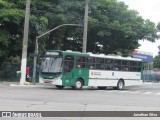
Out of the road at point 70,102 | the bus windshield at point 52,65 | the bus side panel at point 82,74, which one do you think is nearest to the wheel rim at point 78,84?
the bus side panel at point 82,74

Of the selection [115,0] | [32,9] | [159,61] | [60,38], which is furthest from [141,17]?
[159,61]

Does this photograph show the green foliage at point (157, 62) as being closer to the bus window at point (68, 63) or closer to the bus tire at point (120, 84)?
the bus tire at point (120, 84)

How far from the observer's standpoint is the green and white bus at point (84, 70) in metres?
32.6

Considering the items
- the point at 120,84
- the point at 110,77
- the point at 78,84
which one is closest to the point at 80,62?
the point at 78,84

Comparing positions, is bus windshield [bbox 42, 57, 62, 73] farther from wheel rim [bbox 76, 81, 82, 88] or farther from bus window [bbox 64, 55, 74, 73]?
wheel rim [bbox 76, 81, 82, 88]

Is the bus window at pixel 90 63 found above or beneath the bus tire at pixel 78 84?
above

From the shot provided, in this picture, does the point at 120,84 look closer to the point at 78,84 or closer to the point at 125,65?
the point at 125,65

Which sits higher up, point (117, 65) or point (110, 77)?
point (117, 65)

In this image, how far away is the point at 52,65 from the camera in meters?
32.9

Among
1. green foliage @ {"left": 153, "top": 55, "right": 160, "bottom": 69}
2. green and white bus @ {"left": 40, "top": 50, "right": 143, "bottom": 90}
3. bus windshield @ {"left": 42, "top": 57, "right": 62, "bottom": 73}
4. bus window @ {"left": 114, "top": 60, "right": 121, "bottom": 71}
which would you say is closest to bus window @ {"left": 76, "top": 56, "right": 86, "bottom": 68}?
green and white bus @ {"left": 40, "top": 50, "right": 143, "bottom": 90}

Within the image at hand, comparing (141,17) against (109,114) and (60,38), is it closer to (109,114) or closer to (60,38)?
(60,38)

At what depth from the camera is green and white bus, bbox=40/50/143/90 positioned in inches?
1282

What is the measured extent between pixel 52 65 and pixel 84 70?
2801mm

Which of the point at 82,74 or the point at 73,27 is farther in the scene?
the point at 73,27
